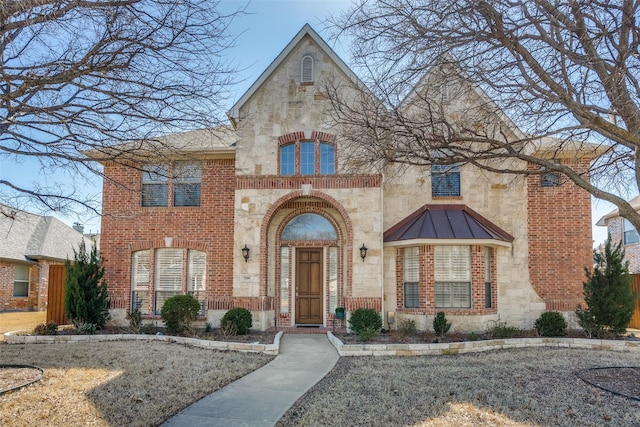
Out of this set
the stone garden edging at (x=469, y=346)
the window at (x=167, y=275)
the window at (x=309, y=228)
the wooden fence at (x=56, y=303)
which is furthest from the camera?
the wooden fence at (x=56, y=303)

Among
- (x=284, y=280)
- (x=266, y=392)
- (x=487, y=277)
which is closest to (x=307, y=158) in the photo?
(x=284, y=280)

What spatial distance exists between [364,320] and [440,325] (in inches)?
77.0

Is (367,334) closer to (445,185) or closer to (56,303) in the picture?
(445,185)

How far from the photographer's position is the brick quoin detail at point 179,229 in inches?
595

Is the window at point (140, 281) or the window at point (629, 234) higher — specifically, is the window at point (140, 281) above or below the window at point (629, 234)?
below

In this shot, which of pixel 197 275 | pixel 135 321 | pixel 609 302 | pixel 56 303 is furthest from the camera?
pixel 56 303

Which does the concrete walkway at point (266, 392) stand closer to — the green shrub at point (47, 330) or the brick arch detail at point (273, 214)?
the brick arch detail at point (273, 214)

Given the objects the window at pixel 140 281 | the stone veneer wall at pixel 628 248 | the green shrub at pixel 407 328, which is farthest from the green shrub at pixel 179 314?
the stone veneer wall at pixel 628 248

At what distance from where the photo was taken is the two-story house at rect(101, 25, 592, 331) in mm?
13953

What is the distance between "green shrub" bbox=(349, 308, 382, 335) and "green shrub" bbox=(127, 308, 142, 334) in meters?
5.97

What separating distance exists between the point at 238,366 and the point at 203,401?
2.40 meters

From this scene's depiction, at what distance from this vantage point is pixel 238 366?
922 centimetres

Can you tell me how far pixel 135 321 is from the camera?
14117 mm

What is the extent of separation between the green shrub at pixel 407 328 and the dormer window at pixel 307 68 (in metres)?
7.48
